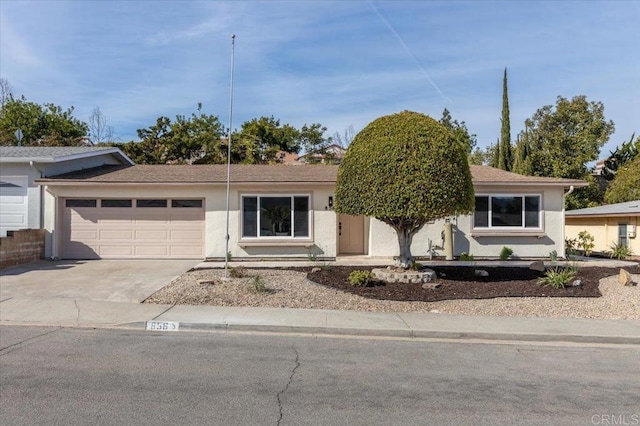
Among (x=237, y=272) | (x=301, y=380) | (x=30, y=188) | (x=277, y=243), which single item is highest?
(x=30, y=188)

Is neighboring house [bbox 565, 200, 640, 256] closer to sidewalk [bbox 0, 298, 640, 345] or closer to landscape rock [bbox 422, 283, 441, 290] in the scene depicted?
landscape rock [bbox 422, 283, 441, 290]

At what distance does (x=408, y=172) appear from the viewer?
10.8 meters

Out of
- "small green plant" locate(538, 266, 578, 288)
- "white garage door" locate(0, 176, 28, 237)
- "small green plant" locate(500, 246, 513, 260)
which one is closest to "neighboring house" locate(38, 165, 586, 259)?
"small green plant" locate(500, 246, 513, 260)

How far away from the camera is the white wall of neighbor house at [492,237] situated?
655 inches

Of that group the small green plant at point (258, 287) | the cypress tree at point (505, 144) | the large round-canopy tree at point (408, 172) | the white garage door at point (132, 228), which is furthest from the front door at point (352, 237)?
the cypress tree at point (505, 144)

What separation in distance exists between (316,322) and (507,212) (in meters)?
10.7

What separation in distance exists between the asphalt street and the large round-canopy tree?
3770mm

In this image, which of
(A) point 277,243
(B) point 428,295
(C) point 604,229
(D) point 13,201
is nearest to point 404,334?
(B) point 428,295

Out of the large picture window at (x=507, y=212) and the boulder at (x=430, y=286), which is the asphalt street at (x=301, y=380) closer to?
the boulder at (x=430, y=286)

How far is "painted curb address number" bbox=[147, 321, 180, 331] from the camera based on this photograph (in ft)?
27.1

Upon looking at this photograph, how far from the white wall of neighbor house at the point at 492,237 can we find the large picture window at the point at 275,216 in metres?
2.48

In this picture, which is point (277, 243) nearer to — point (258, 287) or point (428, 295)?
point (258, 287)

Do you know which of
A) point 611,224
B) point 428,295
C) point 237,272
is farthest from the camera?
point 611,224

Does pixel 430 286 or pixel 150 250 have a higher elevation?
pixel 150 250
